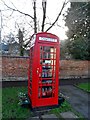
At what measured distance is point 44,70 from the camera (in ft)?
18.7

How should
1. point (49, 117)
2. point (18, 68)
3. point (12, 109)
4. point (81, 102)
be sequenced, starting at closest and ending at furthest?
point (49, 117)
point (12, 109)
point (81, 102)
point (18, 68)

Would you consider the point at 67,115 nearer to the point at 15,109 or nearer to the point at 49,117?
the point at 49,117

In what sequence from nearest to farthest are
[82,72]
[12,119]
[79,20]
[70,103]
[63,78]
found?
[12,119]
[70,103]
[63,78]
[82,72]
[79,20]

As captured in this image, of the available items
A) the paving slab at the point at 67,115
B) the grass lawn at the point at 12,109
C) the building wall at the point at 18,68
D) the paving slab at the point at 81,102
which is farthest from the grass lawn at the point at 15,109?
the building wall at the point at 18,68

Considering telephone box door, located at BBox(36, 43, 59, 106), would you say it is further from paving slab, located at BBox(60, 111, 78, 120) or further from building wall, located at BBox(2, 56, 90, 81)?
building wall, located at BBox(2, 56, 90, 81)

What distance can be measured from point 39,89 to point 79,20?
852cm

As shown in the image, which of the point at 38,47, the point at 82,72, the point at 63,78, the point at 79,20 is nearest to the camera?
the point at 38,47

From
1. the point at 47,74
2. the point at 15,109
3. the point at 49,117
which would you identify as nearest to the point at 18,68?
the point at 47,74

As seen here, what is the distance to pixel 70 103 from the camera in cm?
639

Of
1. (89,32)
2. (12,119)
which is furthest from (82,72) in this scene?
(12,119)

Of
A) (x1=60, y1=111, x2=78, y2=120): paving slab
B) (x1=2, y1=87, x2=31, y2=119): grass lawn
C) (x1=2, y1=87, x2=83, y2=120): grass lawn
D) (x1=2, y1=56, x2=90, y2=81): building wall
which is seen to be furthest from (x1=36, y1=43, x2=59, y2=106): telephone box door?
(x1=2, y1=56, x2=90, y2=81): building wall

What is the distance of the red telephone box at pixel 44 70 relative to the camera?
551cm

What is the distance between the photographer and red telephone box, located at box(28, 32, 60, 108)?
5.51 m

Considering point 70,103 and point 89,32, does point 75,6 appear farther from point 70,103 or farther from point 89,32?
point 70,103
